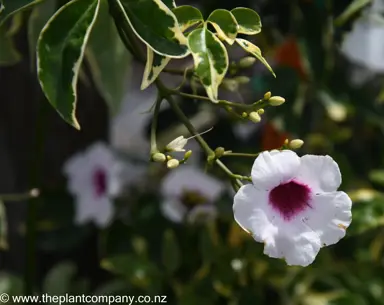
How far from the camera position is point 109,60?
998 mm

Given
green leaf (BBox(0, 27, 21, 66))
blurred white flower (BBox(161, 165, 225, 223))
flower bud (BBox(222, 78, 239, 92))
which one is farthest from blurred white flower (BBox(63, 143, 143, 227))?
flower bud (BBox(222, 78, 239, 92))

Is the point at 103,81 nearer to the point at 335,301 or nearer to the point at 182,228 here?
the point at 182,228

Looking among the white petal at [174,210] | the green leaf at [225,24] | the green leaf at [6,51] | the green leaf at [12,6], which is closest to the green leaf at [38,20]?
the green leaf at [6,51]

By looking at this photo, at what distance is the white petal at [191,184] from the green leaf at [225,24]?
2.07 feet

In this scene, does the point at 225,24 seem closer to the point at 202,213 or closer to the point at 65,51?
the point at 65,51

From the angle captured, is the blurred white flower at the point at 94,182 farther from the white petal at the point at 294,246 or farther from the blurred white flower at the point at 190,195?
the white petal at the point at 294,246

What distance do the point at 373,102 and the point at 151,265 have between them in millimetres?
506

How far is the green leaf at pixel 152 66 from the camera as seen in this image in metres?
0.66

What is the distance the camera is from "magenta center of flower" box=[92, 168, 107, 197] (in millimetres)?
1234

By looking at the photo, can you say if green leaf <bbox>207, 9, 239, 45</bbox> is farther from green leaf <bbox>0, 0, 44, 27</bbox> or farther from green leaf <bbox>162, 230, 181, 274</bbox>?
green leaf <bbox>162, 230, 181, 274</bbox>

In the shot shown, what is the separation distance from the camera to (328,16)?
113 centimetres

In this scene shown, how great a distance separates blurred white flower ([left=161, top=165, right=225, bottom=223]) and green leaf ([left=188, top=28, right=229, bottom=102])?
65cm

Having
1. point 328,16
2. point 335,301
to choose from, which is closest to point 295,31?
point 328,16

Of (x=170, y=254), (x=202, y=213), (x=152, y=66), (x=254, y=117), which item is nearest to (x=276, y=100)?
(x=254, y=117)
